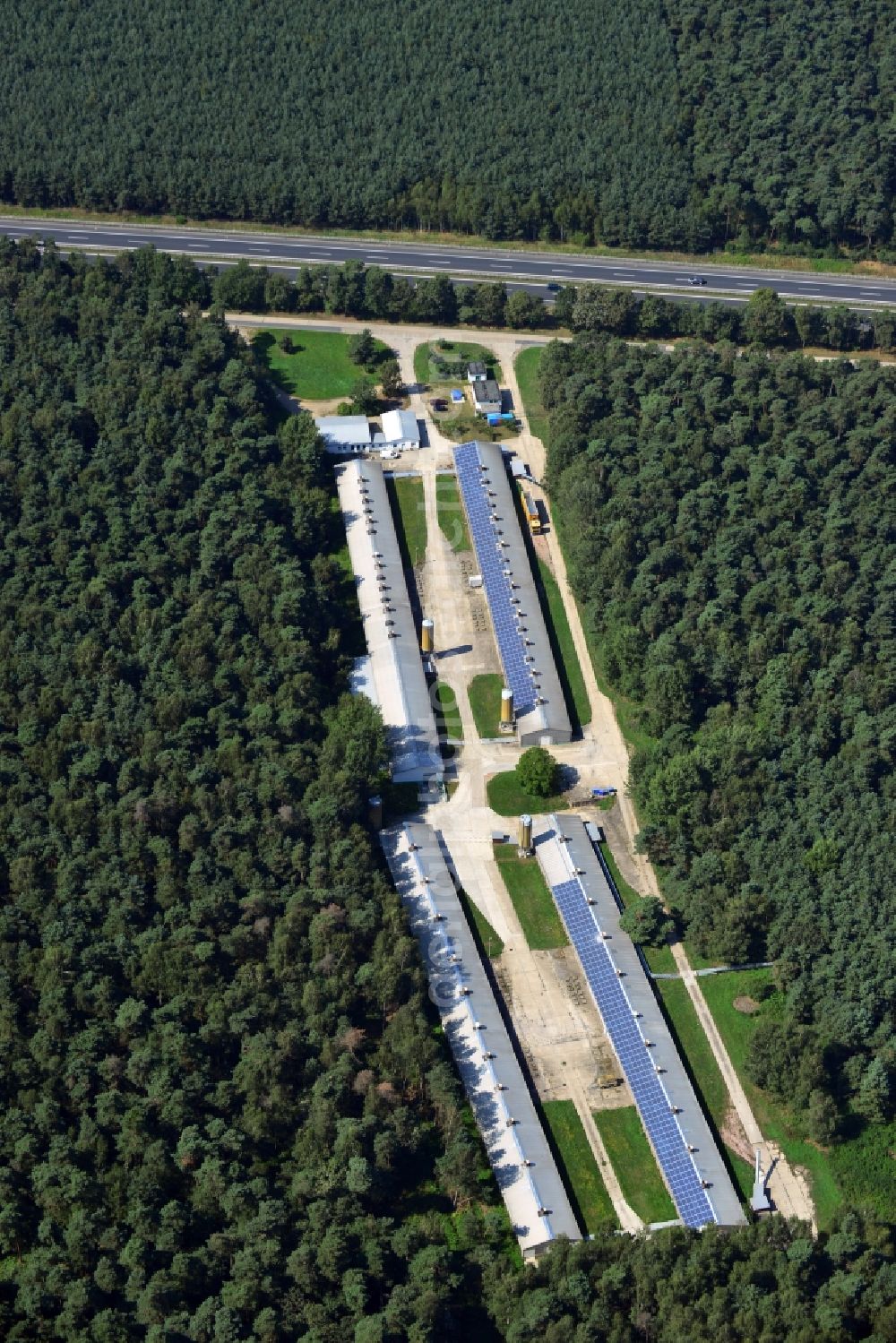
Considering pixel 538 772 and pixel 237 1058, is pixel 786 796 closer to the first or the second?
pixel 538 772

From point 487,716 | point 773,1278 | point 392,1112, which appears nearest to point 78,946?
point 392,1112

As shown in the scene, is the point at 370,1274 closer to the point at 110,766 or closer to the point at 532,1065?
the point at 532,1065

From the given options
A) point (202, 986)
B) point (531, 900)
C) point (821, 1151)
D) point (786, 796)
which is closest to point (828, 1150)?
point (821, 1151)

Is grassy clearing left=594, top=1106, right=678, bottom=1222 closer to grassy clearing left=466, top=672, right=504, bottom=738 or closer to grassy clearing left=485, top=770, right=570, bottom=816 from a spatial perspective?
grassy clearing left=485, top=770, right=570, bottom=816

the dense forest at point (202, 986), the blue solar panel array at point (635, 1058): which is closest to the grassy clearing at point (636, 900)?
the blue solar panel array at point (635, 1058)

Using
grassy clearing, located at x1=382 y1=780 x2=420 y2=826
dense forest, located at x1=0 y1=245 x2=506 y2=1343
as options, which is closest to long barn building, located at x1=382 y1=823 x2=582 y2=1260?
grassy clearing, located at x1=382 y1=780 x2=420 y2=826

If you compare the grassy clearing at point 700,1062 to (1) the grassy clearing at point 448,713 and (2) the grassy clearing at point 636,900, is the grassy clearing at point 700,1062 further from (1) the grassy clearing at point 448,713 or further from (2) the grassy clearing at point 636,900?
(1) the grassy clearing at point 448,713
